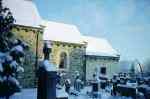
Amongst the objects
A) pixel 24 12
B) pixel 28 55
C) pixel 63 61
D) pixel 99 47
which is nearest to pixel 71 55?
pixel 63 61

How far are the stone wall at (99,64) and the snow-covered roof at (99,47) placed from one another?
26 centimetres

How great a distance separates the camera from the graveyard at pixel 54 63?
19.1ft

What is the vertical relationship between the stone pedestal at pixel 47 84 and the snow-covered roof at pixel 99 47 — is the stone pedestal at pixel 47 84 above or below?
below

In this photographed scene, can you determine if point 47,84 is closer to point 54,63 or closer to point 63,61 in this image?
point 54,63

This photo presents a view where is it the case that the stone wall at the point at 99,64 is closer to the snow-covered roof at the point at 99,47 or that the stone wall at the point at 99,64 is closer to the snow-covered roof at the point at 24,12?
the snow-covered roof at the point at 99,47

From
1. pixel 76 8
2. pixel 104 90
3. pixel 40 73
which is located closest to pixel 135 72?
pixel 104 90

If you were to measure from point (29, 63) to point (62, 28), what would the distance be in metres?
2.63

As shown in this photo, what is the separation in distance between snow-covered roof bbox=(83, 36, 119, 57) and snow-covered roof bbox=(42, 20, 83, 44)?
1.02 meters

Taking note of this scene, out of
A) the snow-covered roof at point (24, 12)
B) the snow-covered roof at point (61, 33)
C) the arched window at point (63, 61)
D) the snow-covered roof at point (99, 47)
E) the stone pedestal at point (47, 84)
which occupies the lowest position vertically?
the stone pedestal at point (47, 84)

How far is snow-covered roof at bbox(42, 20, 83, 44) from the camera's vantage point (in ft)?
38.8

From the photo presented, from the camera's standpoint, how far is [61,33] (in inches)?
491

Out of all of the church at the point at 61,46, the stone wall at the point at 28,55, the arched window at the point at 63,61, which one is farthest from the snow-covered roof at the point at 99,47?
the stone wall at the point at 28,55

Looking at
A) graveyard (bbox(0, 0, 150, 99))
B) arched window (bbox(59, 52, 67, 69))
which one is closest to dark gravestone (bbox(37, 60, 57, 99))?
graveyard (bbox(0, 0, 150, 99))

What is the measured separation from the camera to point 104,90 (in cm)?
1094
